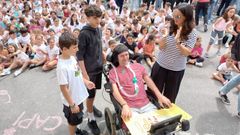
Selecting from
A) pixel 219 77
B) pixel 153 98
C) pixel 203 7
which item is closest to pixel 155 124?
pixel 153 98

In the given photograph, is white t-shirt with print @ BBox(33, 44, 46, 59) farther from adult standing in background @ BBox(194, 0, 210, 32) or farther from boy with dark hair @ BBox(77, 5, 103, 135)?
adult standing in background @ BBox(194, 0, 210, 32)

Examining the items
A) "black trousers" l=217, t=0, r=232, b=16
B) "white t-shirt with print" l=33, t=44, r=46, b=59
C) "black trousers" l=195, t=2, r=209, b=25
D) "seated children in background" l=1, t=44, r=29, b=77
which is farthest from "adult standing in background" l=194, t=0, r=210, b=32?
"seated children in background" l=1, t=44, r=29, b=77

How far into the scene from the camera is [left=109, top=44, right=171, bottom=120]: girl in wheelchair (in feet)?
9.07

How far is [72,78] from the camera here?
2559 mm

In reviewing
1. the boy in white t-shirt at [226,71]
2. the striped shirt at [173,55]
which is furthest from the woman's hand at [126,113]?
the boy in white t-shirt at [226,71]

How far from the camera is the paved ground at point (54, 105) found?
3.49 m

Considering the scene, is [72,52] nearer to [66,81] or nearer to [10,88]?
[66,81]

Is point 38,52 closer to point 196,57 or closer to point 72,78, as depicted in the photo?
point 72,78

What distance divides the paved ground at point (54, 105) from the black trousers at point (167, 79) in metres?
0.73

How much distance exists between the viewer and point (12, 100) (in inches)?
165

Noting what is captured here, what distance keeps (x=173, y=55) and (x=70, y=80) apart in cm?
119

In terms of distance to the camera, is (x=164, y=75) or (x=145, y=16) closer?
(x=164, y=75)

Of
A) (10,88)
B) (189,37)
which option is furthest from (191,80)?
(10,88)

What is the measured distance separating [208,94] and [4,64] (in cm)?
429
